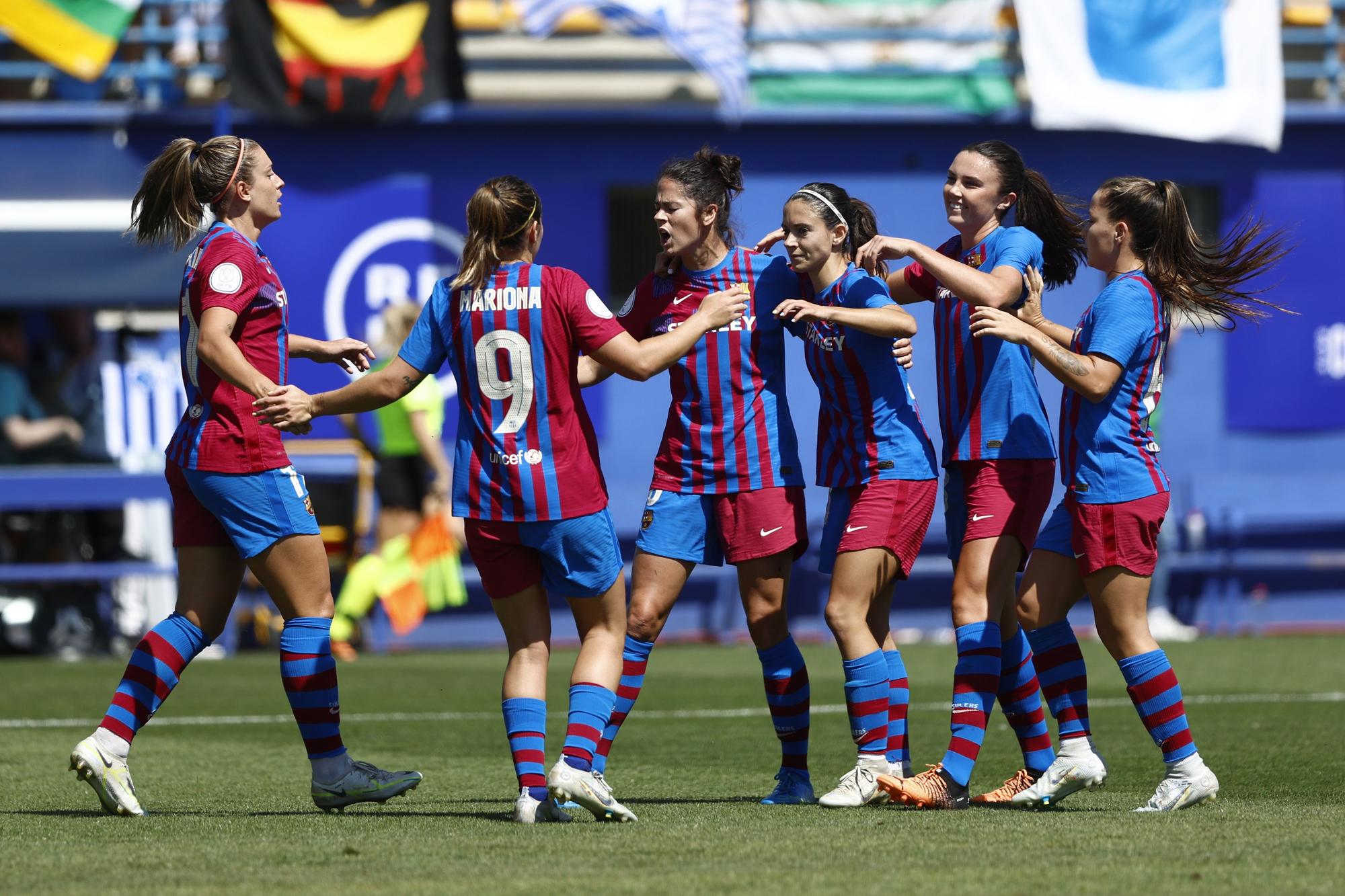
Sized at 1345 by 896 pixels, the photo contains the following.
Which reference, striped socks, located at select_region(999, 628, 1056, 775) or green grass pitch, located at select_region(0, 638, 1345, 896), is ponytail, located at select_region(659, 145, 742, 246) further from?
green grass pitch, located at select_region(0, 638, 1345, 896)

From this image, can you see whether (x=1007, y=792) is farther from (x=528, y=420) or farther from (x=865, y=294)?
(x=528, y=420)

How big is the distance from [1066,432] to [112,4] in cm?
1062

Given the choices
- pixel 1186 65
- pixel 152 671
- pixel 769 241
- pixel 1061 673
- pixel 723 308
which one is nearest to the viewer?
pixel 723 308

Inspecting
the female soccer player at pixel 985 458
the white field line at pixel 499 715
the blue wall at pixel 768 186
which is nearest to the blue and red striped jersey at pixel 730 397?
the female soccer player at pixel 985 458

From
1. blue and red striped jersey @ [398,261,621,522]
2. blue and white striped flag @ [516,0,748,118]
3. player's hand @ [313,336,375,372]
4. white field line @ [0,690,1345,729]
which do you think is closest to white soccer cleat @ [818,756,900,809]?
blue and red striped jersey @ [398,261,621,522]

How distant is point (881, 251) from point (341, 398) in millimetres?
1735

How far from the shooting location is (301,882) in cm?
461

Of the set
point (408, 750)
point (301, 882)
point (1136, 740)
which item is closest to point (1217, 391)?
point (1136, 740)

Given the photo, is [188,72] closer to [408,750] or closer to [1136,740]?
[408,750]

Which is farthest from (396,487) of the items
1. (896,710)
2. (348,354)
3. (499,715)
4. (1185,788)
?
(1185,788)

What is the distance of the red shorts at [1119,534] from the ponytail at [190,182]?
112 inches

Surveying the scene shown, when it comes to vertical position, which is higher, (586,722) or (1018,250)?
(1018,250)

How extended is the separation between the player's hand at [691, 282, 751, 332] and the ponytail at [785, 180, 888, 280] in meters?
0.57

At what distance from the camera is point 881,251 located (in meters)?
6.13
